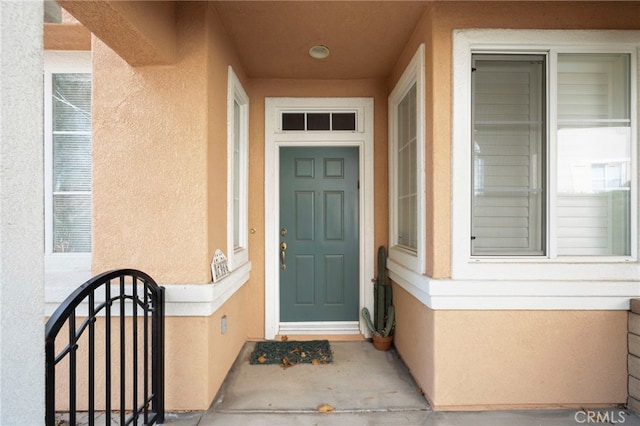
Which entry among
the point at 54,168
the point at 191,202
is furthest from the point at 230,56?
the point at 54,168

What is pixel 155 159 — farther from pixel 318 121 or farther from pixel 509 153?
pixel 509 153

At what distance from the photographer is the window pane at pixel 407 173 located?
280 centimetres

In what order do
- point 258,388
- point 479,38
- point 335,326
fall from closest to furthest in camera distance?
1. point 479,38
2. point 258,388
3. point 335,326

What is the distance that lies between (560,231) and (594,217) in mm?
270

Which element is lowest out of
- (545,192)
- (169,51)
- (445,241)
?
(445,241)

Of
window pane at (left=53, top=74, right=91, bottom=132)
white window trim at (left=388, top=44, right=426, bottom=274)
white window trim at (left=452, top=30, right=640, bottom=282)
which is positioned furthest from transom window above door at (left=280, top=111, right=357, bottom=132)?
window pane at (left=53, top=74, right=91, bottom=132)

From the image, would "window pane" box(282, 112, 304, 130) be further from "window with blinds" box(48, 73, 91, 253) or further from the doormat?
the doormat

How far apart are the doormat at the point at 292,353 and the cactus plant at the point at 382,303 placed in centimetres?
50

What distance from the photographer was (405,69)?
288 cm

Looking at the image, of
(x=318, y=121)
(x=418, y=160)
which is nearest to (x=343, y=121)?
(x=318, y=121)

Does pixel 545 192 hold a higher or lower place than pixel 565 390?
Answer: higher

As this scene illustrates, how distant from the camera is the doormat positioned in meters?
3.00

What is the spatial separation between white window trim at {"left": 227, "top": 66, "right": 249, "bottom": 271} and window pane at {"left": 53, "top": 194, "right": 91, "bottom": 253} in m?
1.14

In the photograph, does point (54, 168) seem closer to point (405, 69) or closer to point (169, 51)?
point (169, 51)
